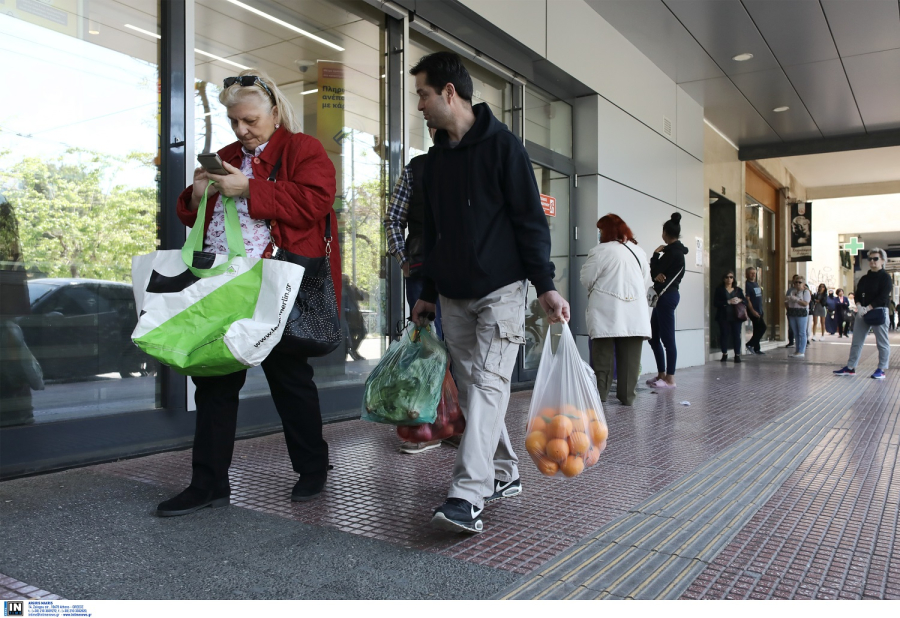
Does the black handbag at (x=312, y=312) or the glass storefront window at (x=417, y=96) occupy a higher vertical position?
the glass storefront window at (x=417, y=96)

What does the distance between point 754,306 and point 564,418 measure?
1399cm

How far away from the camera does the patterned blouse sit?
2904mm

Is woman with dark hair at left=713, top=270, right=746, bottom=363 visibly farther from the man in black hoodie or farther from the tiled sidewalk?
the man in black hoodie

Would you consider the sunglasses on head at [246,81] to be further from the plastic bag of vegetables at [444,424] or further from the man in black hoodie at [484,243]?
the plastic bag of vegetables at [444,424]

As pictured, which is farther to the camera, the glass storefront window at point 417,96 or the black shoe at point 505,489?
the glass storefront window at point 417,96

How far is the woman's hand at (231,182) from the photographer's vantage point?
271cm

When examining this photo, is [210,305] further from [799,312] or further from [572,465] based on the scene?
[799,312]

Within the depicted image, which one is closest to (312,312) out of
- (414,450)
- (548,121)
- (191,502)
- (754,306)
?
(191,502)

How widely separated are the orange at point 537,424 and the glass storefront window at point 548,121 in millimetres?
5715

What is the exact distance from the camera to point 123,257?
407 cm

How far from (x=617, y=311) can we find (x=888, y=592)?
4157 mm

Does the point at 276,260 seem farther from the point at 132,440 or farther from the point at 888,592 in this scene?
the point at 888,592

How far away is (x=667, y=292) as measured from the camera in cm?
774

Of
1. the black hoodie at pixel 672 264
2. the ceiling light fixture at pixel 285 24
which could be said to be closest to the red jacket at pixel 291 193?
the ceiling light fixture at pixel 285 24
